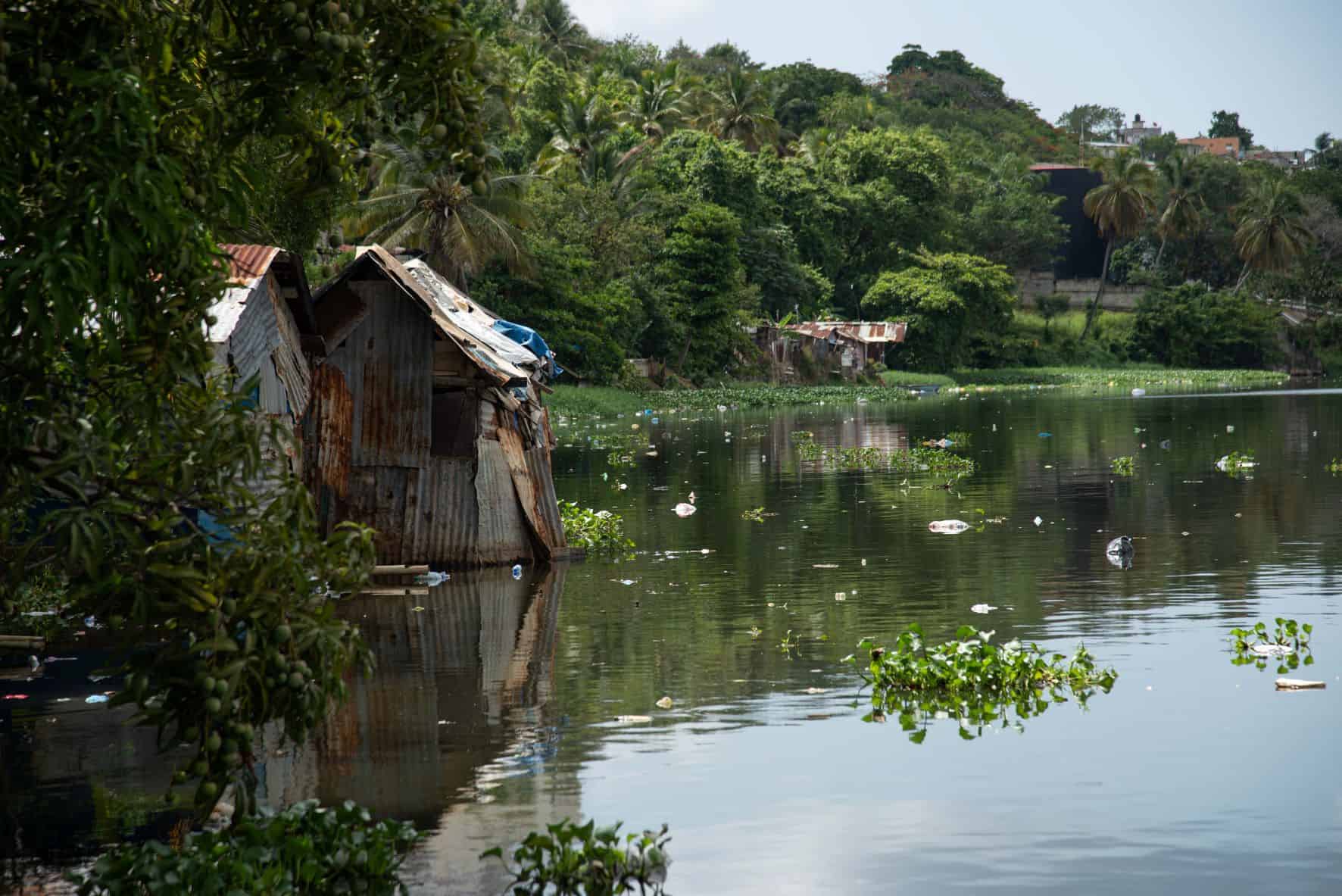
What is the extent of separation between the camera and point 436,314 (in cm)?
1464

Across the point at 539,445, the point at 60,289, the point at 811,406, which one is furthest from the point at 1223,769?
the point at 811,406

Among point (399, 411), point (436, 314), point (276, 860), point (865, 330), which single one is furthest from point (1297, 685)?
point (865, 330)

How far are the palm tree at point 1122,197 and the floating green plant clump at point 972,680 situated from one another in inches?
3333

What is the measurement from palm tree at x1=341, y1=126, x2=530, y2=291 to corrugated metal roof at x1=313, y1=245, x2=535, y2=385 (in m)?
27.9

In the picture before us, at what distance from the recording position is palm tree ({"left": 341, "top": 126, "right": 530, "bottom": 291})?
4256 cm

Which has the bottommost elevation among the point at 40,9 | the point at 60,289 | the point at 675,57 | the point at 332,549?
the point at 332,549

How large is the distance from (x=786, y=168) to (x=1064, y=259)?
2910cm

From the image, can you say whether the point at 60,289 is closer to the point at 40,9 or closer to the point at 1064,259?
the point at 40,9

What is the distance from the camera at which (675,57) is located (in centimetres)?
10475

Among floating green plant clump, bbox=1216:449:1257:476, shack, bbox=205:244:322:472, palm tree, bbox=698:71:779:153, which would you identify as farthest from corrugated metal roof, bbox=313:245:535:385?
palm tree, bbox=698:71:779:153

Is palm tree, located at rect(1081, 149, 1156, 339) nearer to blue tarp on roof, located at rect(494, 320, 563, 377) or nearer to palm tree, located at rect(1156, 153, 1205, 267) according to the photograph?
palm tree, located at rect(1156, 153, 1205, 267)

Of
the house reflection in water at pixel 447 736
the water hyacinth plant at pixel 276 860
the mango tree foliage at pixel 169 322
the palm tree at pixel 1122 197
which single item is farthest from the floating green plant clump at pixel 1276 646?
the palm tree at pixel 1122 197

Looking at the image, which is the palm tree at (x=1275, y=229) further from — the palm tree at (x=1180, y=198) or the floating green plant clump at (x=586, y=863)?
the floating green plant clump at (x=586, y=863)

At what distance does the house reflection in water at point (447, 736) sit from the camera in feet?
24.2
